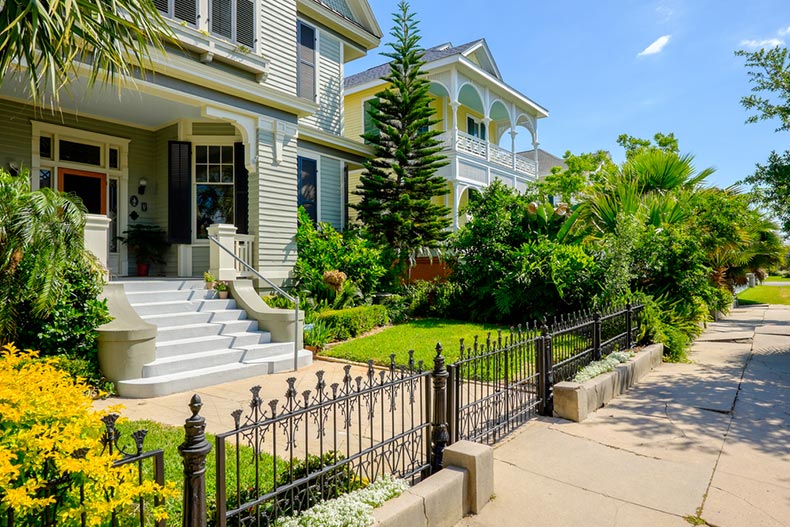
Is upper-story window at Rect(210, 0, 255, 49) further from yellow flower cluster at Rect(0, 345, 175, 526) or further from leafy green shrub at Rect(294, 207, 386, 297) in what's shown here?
yellow flower cluster at Rect(0, 345, 175, 526)

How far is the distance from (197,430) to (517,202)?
12110 millimetres

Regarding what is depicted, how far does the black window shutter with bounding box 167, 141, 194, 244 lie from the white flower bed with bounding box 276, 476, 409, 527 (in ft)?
30.5

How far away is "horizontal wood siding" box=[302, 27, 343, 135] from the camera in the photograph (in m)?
14.8

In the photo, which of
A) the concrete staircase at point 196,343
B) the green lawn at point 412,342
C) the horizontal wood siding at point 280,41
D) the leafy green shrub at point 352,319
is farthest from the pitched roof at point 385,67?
the concrete staircase at point 196,343

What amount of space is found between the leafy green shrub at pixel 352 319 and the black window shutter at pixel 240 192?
2779 mm

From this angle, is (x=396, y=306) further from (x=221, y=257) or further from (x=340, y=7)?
(x=340, y=7)

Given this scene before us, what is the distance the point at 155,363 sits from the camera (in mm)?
6555

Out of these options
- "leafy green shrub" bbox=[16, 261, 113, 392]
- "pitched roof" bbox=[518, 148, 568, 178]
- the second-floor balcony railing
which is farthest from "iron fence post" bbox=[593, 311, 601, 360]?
"pitched roof" bbox=[518, 148, 568, 178]

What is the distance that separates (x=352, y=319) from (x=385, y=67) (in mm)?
15278

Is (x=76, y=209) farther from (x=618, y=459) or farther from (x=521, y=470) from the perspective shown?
(x=618, y=459)

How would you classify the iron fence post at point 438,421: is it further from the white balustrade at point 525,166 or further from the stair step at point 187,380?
the white balustrade at point 525,166

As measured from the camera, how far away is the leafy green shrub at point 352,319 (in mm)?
10080

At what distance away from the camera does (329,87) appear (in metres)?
15.2

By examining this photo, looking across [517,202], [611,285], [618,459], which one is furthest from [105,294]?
[517,202]
